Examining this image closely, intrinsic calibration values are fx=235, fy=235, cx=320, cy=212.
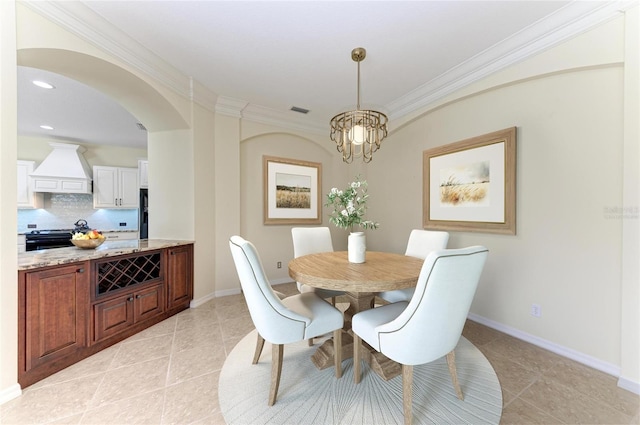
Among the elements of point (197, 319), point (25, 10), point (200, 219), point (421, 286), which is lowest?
point (197, 319)

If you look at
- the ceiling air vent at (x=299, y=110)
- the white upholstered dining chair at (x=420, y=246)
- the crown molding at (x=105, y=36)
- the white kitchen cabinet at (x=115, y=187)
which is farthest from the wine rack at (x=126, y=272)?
the white kitchen cabinet at (x=115, y=187)

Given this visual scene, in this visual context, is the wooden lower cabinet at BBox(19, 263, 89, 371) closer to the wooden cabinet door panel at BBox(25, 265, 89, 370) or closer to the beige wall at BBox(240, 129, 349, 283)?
the wooden cabinet door panel at BBox(25, 265, 89, 370)

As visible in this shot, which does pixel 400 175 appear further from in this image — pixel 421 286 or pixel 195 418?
pixel 195 418

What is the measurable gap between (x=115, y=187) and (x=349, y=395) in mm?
6133

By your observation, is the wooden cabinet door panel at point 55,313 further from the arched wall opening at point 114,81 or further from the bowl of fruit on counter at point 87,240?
the arched wall opening at point 114,81

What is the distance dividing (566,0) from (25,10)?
12.6ft

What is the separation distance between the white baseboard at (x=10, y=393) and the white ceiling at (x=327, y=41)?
257 centimetres

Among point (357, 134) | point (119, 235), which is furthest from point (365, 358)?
point (119, 235)

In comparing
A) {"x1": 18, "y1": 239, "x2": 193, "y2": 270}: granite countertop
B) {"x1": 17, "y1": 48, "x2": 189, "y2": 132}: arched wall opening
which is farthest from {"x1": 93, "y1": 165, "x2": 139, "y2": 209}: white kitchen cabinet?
{"x1": 18, "y1": 239, "x2": 193, "y2": 270}: granite countertop

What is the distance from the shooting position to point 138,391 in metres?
1.58

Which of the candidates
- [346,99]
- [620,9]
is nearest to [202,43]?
[346,99]

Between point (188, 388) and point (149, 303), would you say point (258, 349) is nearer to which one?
point (188, 388)

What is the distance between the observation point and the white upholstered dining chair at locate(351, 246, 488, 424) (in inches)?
44.8

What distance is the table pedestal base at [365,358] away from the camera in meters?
1.71
